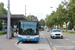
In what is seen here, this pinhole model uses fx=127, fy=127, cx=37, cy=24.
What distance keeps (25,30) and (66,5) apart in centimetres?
3056

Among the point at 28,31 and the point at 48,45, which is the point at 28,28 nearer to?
the point at 28,31

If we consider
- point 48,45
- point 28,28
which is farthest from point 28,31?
point 48,45

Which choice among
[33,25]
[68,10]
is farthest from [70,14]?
[33,25]

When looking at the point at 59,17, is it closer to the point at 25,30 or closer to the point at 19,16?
the point at 19,16

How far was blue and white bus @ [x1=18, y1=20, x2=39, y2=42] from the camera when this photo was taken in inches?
569

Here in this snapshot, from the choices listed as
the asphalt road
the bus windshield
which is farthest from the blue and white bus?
the asphalt road

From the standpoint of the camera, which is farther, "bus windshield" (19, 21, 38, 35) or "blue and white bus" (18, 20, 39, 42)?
"bus windshield" (19, 21, 38, 35)

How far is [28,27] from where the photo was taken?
14.9 metres

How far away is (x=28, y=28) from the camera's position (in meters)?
14.8

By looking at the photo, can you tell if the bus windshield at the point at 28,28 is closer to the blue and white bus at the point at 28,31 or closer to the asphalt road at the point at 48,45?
the blue and white bus at the point at 28,31

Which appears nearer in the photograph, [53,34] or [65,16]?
[53,34]

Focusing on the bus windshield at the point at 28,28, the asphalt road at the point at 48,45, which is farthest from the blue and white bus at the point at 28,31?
the asphalt road at the point at 48,45

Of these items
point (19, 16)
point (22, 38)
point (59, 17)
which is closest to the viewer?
point (22, 38)

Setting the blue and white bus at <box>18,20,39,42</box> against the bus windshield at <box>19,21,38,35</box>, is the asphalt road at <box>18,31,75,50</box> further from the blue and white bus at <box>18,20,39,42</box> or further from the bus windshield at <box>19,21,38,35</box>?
the bus windshield at <box>19,21,38,35</box>
